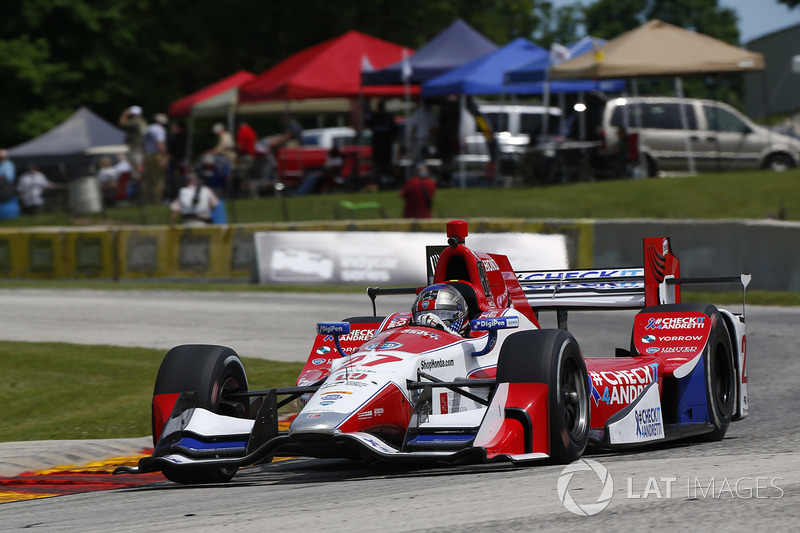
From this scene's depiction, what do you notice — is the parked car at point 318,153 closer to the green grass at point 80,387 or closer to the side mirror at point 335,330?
the green grass at point 80,387

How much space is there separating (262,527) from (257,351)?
7302 mm

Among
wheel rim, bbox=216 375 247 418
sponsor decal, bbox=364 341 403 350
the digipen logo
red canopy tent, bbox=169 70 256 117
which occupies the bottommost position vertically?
the digipen logo

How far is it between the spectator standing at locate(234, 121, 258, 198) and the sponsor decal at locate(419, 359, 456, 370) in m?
20.8

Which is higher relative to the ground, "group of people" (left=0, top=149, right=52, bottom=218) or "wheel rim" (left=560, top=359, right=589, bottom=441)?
"group of people" (left=0, top=149, right=52, bottom=218)

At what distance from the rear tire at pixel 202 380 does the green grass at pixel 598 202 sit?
14583 mm

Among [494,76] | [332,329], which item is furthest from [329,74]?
[332,329]

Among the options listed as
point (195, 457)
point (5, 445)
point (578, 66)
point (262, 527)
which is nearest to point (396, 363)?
point (195, 457)

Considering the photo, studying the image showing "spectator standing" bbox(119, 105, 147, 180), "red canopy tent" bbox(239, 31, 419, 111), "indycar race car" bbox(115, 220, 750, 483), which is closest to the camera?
"indycar race car" bbox(115, 220, 750, 483)

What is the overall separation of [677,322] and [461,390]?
2.19 meters

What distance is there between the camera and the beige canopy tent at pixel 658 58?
24.0 m

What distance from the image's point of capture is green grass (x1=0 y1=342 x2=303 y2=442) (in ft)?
29.7

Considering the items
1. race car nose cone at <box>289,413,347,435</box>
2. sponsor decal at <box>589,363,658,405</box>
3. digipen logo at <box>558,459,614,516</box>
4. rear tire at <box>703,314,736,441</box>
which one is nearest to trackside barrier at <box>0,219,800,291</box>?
rear tire at <box>703,314,736,441</box>

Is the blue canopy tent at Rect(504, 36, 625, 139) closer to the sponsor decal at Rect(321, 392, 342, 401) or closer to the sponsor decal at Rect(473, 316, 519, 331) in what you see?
the sponsor decal at Rect(473, 316, 519, 331)

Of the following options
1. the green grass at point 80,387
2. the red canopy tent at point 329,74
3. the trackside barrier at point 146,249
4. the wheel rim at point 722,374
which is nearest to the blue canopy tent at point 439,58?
the red canopy tent at point 329,74
